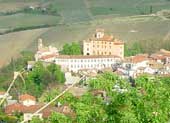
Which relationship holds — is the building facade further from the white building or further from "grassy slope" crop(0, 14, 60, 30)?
"grassy slope" crop(0, 14, 60, 30)

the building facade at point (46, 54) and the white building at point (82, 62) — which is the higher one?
the building facade at point (46, 54)

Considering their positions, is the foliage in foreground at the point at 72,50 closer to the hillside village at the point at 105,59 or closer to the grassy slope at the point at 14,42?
the hillside village at the point at 105,59

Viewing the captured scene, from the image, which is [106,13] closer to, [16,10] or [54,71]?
[16,10]

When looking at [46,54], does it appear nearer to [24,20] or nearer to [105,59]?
[105,59]

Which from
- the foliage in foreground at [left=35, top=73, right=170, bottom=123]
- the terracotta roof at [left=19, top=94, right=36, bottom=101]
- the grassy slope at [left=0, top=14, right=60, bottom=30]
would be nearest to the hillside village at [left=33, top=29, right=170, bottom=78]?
the terracotta roof at [left=19, top=94, right=36, bottom=101]

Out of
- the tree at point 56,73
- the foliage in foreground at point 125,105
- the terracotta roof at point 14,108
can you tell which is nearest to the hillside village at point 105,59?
the tree at point 56,73

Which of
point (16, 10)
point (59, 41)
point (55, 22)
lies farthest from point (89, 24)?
point (16, 10)

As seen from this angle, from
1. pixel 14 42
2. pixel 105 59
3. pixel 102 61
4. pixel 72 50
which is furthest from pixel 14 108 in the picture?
pixel 14 42

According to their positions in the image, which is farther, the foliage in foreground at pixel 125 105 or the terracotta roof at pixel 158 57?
the terracotta roof at pixel 158 57
